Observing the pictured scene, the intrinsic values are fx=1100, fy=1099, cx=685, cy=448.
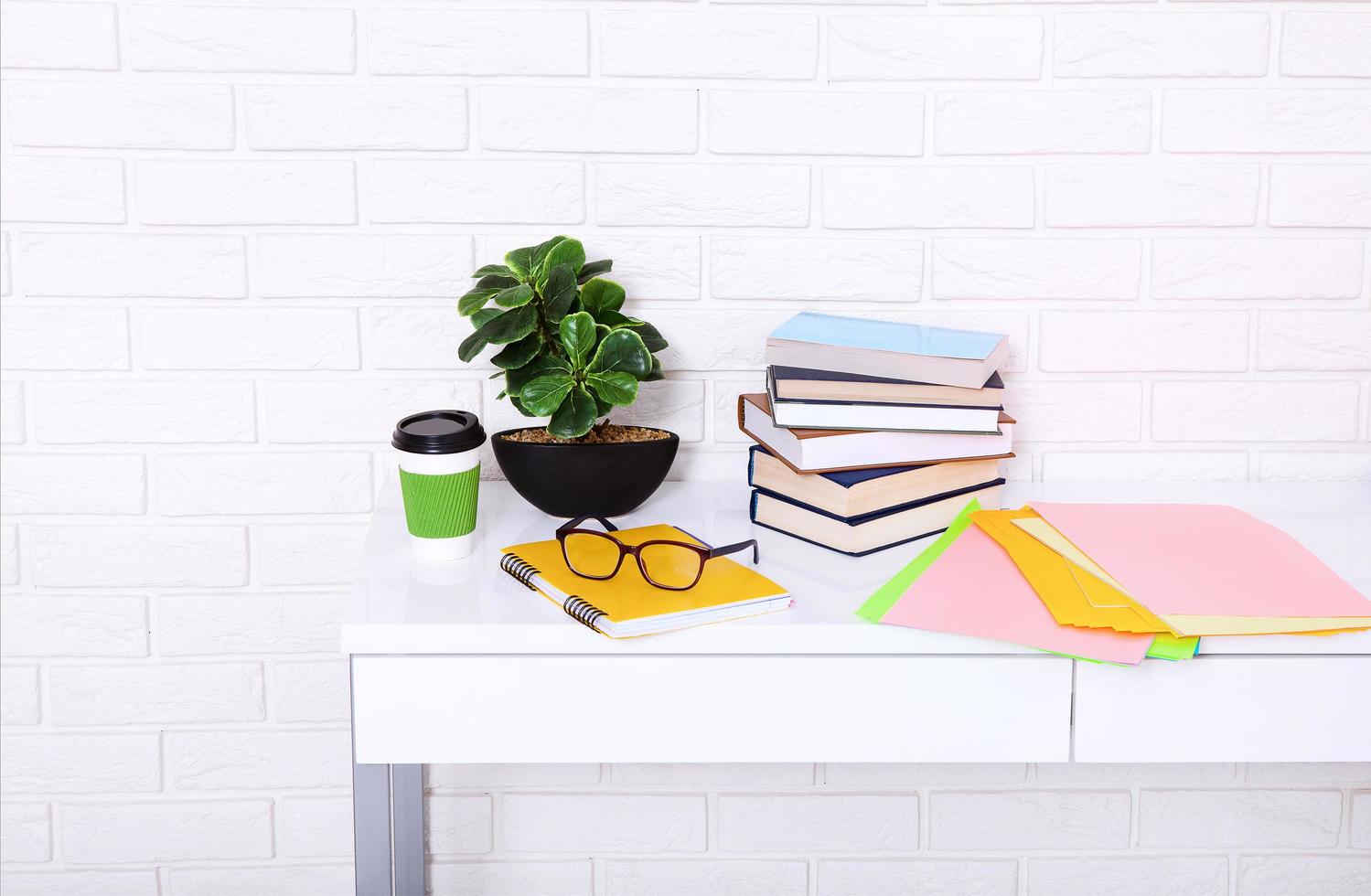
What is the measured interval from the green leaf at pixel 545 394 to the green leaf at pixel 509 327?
0.16 feet

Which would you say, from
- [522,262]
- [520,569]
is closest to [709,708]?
[520,569]

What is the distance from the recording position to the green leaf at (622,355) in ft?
3.50

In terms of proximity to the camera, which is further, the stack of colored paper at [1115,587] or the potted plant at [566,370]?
the potted plant at [566,370]

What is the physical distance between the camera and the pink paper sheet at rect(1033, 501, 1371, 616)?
869mm

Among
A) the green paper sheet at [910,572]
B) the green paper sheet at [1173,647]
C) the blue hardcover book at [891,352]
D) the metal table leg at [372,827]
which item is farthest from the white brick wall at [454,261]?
the green paper sheet at [1173,647]

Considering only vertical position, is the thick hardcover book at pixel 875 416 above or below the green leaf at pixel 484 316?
below

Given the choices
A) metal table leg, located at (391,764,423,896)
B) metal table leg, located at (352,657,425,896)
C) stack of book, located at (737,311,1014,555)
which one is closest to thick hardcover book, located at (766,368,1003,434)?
stack of book, located at (737,311,1014,555)

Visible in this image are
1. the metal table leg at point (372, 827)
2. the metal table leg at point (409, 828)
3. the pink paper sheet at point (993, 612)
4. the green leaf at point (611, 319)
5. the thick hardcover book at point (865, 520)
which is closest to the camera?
the pink paper sheet at point (993, 612)

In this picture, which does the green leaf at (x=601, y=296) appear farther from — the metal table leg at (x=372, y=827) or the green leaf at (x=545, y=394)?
the metal table leg at (x=372, y=827)

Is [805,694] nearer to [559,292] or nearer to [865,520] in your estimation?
[865,520]

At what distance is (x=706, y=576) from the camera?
3.02ft

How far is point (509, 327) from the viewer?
105cm

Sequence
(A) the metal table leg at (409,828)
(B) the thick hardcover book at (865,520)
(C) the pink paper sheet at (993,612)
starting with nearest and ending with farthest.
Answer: (C) the pink paper sheet at (993,612) < (B) the thick hardcover book at (865,520) < (A) the metal table leg at (409,828)

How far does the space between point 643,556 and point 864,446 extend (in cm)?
25
